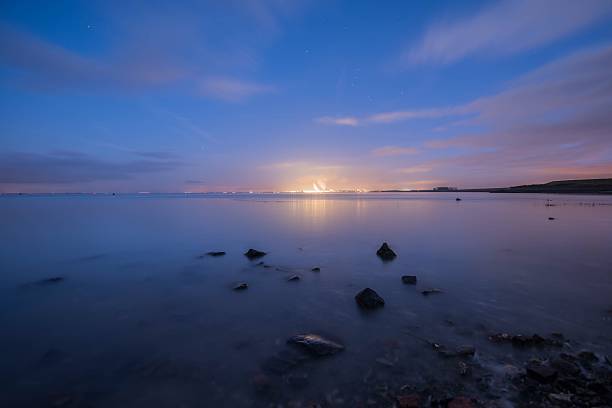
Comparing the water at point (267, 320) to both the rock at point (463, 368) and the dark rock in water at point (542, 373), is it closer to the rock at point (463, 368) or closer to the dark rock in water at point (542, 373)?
the rock at point (463, 368)

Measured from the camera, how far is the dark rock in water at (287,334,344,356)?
262 inches

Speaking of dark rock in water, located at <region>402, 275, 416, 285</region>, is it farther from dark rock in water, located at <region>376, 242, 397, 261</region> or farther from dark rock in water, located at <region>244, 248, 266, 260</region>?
dark rock in water, located at <region>244, 248, 266, 260</region>

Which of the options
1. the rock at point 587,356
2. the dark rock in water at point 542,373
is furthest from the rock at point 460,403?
the rock at point 587,356

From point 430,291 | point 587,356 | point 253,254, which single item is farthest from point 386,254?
point 587,356

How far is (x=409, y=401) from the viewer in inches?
193

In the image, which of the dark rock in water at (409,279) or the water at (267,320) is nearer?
the water at (267,320)

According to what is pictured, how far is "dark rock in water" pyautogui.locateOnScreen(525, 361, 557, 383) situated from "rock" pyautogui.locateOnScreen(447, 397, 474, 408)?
1.64 meters

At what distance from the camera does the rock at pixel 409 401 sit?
15.9ft

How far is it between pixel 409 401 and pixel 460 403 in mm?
839

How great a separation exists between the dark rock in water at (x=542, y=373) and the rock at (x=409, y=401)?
2399 millimetres

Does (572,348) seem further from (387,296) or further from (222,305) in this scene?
(222,305)

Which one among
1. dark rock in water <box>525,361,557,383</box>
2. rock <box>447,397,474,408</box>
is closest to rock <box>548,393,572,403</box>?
dark rock in water <box>525,361,557,383</box>

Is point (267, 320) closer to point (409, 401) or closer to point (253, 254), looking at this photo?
point (409, 401)

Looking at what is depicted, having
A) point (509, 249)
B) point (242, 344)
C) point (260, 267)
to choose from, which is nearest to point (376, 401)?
point (242, 344)
